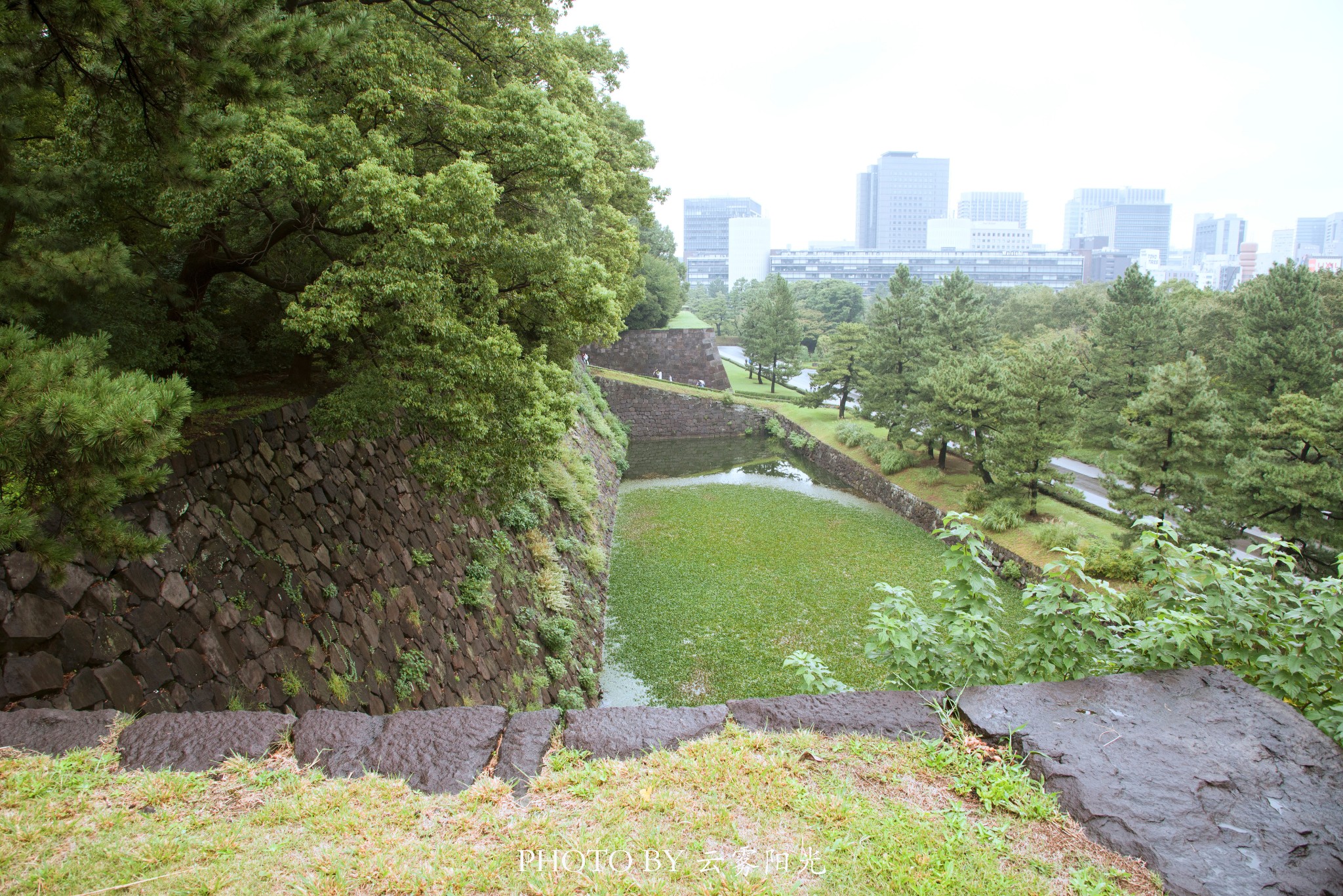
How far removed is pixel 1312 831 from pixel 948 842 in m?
1.46

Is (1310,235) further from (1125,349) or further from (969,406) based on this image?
(969,406)

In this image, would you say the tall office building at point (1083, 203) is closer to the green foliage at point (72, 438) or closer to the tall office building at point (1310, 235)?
the tall office building at point (1310, 235)

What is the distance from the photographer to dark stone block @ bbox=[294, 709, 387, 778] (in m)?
3.31

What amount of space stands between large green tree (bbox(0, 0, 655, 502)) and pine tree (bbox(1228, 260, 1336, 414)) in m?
19.7

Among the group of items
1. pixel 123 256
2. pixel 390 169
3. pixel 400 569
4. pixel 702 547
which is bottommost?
pixel 702 547

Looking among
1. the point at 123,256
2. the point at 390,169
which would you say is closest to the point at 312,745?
the point at 123,256

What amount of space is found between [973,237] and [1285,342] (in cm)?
12142

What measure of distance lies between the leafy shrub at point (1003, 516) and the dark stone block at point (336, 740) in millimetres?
14144

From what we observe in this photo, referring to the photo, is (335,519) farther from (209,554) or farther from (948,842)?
(948,842)

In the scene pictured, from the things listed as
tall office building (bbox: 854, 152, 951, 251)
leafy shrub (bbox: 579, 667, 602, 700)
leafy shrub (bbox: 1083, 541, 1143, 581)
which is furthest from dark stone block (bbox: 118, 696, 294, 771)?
tall office building (bbox: 854, 152, 951, 251)

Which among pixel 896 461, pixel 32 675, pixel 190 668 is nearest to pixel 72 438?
pixel 32 675

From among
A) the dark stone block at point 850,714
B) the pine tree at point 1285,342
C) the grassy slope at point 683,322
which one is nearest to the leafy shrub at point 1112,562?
the pine tree at point 1285,342

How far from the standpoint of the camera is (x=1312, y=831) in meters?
2.75

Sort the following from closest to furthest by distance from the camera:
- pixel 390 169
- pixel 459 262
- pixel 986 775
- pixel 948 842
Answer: pixel 948 842 < pixel 986 775 < pixel 390 169 < pixel 459 262
